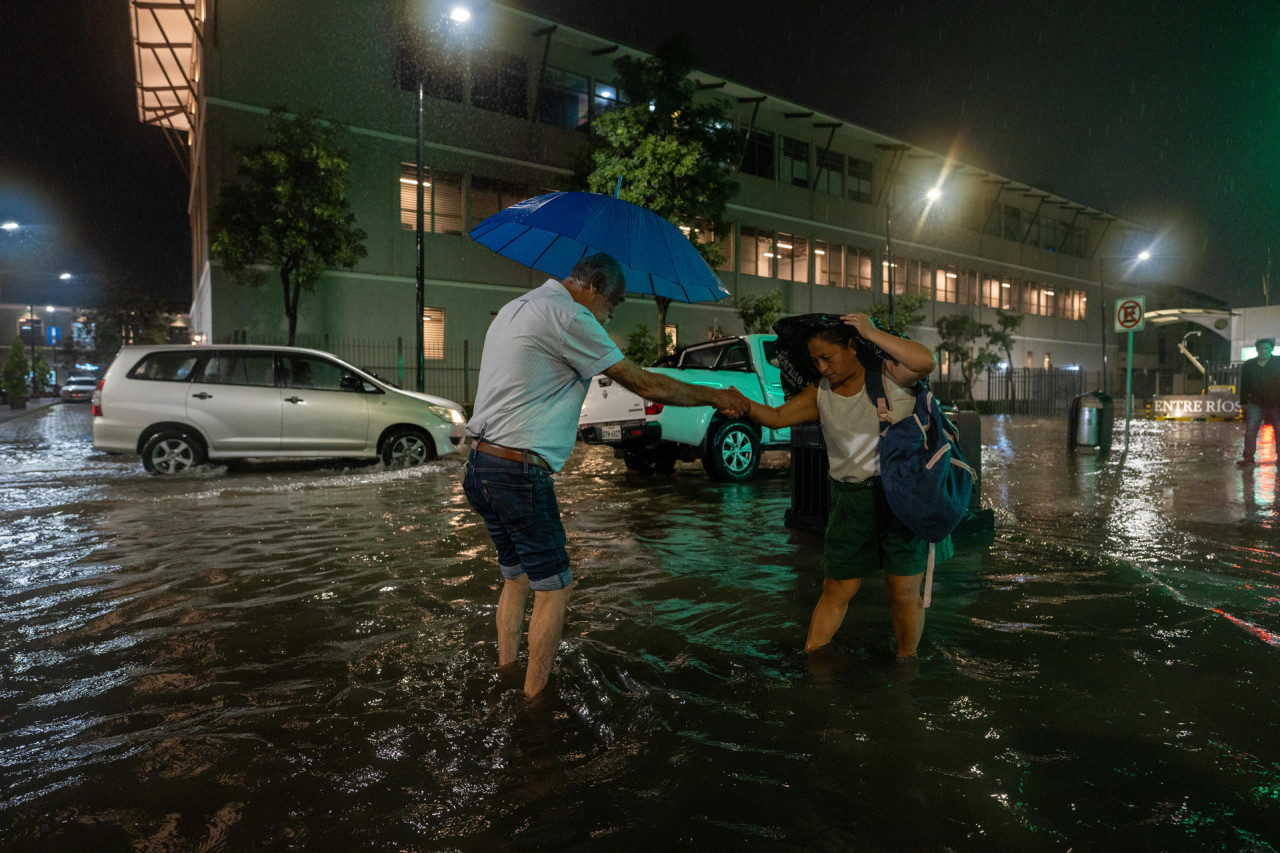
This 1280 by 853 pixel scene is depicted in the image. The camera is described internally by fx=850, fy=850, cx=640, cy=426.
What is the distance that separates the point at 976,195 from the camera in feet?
153

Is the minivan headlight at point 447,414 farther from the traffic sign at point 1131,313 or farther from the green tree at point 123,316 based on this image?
the green tree at point 123,316

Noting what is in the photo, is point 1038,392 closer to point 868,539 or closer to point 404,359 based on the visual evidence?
point 404,359

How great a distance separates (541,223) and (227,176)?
2283cm

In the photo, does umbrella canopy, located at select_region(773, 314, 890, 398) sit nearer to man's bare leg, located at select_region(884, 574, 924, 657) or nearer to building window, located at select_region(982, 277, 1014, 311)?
man's bare leg, located at select_region(884, 574, 924, 657)

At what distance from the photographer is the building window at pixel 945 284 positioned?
44.8 metres

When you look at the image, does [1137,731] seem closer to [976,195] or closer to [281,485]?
[281,485]

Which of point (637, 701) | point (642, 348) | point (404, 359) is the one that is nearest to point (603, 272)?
point (637, 701)

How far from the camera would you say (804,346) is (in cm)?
373

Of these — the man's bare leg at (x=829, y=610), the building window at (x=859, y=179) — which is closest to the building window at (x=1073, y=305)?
the building window at (x=859, y=179)

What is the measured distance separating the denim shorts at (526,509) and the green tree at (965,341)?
1542 inches

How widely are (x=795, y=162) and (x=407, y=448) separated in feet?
97.8

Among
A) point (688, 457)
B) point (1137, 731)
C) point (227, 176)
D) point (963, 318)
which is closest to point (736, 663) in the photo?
point (1137, 731)

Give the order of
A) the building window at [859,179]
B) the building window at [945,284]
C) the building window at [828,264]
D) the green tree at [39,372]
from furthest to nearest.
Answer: the green tree at [39,372], the building window at [945,284], the building window at [859,179], the building window at [828,264]

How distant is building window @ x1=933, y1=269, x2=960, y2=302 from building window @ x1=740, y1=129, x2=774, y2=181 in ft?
43.9
